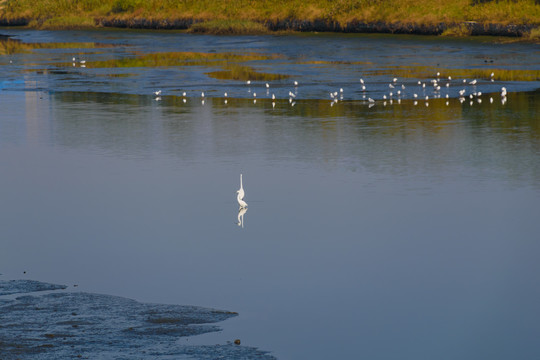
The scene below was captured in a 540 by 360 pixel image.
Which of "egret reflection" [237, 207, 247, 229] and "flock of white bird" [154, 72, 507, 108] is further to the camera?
"flock of white bird" [154, 72, 507, 108]

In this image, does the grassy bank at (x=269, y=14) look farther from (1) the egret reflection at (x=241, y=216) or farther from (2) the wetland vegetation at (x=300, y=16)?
(1) the egret reflection at (x=241, y=216)

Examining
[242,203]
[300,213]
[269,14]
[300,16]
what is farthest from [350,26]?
[300,213]

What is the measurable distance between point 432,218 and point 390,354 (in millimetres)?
4478

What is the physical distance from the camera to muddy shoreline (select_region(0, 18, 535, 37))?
161ft

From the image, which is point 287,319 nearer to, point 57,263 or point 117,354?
point 117,354

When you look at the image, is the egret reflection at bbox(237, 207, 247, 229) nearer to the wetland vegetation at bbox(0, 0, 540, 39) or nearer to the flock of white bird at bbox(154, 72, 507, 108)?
the flock of white bird at bbox(154, 72, 507, 108)

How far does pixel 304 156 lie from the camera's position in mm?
15930

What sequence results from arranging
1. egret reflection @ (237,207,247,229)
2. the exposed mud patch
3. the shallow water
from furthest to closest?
1. egret reflection @ (237,207,247,229)
2. the shallow water
3. the exposed mud patch

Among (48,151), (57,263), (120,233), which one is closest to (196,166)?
(48,151)

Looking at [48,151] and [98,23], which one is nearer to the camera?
[48,151]

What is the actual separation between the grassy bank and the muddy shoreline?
0.28 ft

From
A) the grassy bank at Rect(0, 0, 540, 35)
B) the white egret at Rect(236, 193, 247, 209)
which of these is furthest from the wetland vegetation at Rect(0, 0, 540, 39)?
the white egret at Rect(236, 193, 247, 209)

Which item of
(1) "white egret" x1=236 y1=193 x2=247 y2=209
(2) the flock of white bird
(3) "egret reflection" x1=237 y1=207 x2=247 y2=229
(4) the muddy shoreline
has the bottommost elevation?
(3) "egret reflection" x1=237 y1=207 x2=247 y2=229

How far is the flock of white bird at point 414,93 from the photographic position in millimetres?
24906
